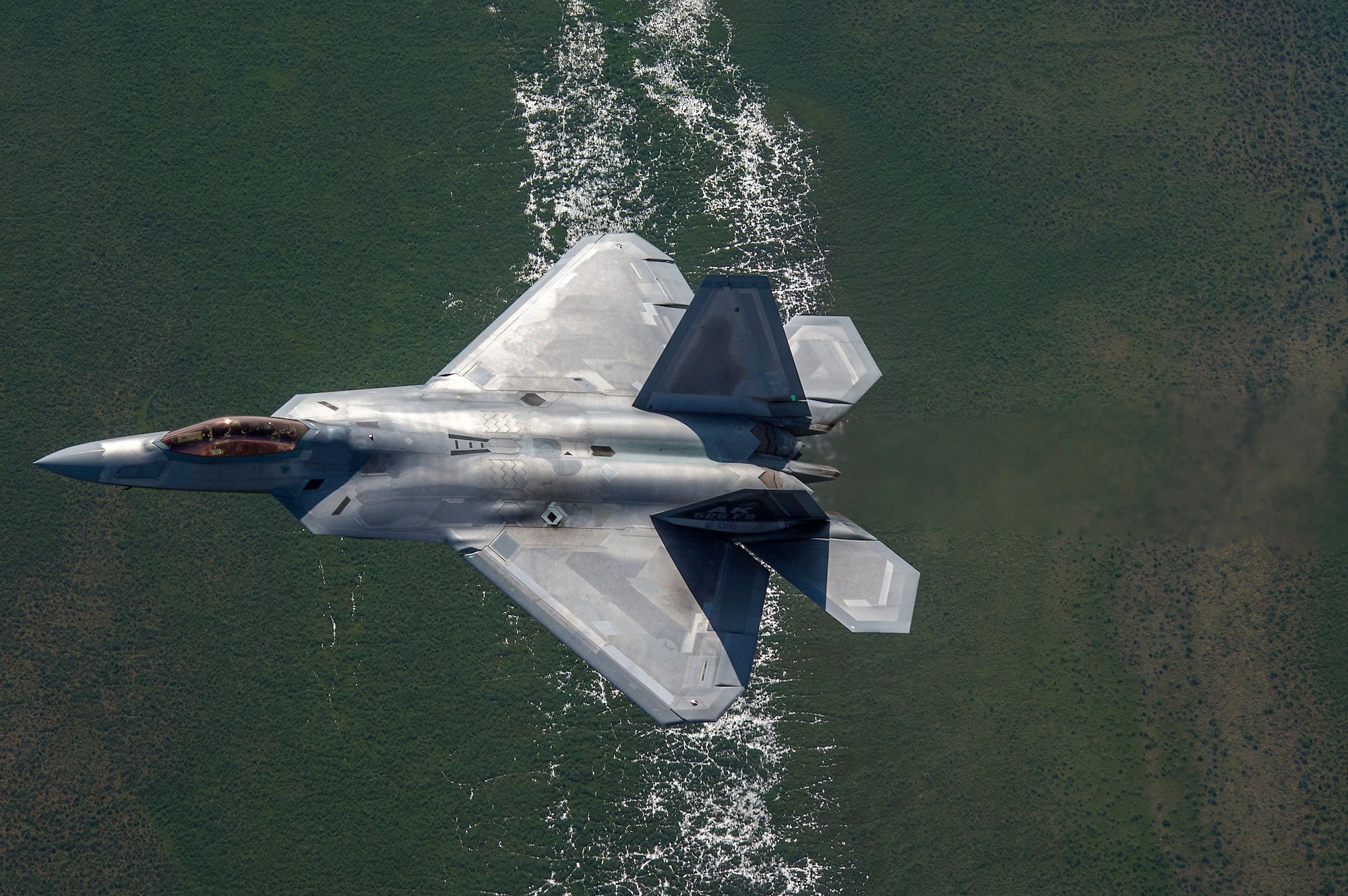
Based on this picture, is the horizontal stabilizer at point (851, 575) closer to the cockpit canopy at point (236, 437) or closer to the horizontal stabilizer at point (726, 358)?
the horizontal stabilizer at point (726, 358)

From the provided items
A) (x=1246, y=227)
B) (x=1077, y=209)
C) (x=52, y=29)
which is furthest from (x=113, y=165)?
(x=1246, y=227)

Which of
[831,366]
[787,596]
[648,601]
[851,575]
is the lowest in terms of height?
[787,596]

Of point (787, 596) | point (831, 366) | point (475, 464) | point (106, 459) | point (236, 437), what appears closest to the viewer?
point (106, 459)

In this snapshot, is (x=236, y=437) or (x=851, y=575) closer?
(x=236, y=437)

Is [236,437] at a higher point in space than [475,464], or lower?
higher

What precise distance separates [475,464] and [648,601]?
19.6 ft

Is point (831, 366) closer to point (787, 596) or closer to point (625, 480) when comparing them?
point (625, 480)

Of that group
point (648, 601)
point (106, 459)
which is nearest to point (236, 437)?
point (106, 459)

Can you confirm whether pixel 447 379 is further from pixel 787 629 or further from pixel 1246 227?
pixel 1246 227

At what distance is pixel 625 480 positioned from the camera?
2753cm

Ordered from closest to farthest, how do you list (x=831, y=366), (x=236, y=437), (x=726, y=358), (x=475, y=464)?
(x=236, y=437), (x=475, y=464), (x=726, y=358), (x=831, y=366)

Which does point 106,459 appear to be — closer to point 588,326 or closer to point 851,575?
point 588,326

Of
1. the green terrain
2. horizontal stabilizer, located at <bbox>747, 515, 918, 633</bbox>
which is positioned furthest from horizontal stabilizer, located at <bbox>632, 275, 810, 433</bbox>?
the green terrain

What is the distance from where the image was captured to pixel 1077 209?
39531mm
